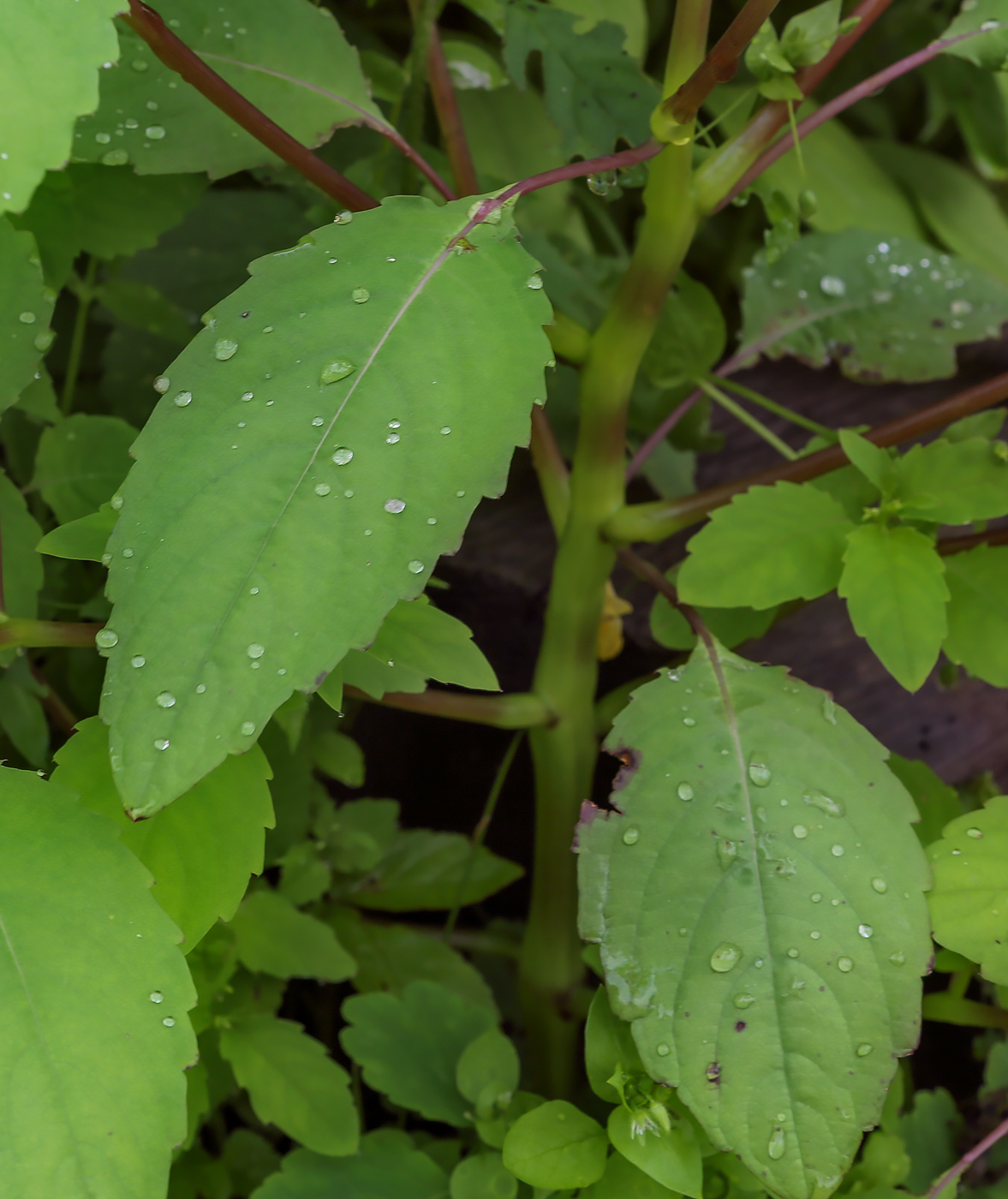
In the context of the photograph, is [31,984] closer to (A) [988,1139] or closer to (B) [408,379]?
(B) [408,379]

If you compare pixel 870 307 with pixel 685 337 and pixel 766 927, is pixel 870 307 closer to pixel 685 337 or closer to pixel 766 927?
pixel 685 337

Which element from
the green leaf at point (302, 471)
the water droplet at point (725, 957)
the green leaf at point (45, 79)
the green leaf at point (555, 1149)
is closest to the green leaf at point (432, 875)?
the green leaf at point (555, 1149)

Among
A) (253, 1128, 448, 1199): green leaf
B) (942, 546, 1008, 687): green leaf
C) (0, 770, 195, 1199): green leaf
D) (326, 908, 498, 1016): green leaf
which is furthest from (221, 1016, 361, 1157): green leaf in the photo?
(942, 546, 1008, 687): green leaf

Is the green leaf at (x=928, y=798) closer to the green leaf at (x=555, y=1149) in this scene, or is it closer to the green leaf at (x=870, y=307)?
the green leaf at (x=555, y=1149)

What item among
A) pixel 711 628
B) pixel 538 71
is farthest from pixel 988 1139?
pixel 538 71

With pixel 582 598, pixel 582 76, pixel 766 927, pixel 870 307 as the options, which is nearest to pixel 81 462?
pixel 582 598

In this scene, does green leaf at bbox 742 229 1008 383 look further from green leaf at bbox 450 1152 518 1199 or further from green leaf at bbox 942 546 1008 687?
green leaf at bbox 450 1152 518 1199
